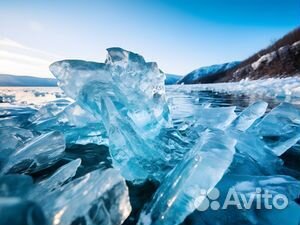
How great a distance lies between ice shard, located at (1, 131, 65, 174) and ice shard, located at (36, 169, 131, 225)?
2.17 feet

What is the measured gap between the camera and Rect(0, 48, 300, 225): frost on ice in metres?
0.81

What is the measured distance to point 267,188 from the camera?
108 centimetres

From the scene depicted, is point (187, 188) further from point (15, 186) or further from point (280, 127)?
point (280, 127)

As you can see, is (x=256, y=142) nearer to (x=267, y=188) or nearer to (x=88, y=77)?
(x=267, y=188)

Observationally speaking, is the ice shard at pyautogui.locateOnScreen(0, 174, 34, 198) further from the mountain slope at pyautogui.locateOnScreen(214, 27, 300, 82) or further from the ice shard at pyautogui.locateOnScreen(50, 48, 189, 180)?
the mountain slope at pyautogui.locateOnScreen(214, 27, 300, 82)

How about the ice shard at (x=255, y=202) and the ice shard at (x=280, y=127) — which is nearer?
the ice shard at (x=255, y=202)

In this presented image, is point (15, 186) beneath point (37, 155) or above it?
above

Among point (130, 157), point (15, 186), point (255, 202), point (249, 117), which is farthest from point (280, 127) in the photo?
point (15, 186)

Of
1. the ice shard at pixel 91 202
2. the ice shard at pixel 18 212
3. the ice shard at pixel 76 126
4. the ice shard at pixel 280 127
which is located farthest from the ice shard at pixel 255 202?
the ice shard at pixel 76 126

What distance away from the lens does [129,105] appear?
214 cm

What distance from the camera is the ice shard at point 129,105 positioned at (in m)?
1.48

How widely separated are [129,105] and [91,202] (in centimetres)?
144

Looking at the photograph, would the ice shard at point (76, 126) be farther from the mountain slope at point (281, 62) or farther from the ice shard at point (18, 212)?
the mountain slope at point (281, 62)

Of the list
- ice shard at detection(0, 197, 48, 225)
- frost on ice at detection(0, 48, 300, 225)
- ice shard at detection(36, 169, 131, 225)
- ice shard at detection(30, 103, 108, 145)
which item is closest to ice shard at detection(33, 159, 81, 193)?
frost on ice at detection(0, 48, 300, 225)
